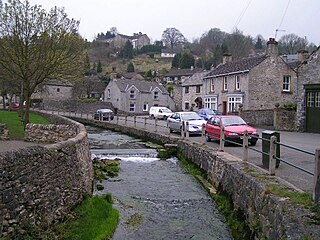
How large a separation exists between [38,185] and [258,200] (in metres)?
4.95

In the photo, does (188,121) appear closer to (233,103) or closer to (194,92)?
(233,103)

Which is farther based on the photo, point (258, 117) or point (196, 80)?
point (196, 80)

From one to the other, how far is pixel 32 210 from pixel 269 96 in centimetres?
4242

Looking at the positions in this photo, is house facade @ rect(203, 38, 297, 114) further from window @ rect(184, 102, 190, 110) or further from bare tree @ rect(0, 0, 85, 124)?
bare tree @ rect(0, 0, 85, 124)

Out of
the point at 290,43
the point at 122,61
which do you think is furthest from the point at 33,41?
the point at 122,61

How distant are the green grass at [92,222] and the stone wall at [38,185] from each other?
0.31m

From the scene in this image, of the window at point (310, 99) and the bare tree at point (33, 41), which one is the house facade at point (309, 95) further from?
the bare tree at point (33, 41)

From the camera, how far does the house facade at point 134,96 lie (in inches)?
2896

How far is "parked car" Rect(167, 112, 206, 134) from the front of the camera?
27106 mm

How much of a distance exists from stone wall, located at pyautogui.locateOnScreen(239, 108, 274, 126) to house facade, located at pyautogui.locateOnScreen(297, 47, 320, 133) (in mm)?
6905

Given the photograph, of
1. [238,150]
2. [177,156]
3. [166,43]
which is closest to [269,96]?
[177,156]

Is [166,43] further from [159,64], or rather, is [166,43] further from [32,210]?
[32,210]

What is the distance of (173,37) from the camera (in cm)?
17388

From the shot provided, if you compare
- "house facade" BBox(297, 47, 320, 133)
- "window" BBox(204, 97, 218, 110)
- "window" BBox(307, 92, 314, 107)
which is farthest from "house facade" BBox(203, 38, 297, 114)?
"window" BBox(307, 92, 314, 107)
